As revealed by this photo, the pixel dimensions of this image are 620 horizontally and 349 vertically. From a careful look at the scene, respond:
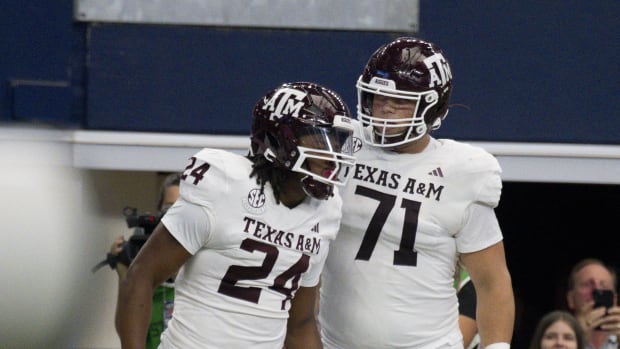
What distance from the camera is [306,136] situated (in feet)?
12.1

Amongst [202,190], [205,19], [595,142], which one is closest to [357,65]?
[205,19]

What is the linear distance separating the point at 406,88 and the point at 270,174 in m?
0.50

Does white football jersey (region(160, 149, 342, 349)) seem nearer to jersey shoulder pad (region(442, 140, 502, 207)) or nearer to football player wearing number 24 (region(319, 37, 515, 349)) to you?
football player wearing number 24 (region(319, 37, 515, 349))

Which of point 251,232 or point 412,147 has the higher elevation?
point 412,147

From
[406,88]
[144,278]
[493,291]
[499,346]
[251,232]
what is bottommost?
[499,346]

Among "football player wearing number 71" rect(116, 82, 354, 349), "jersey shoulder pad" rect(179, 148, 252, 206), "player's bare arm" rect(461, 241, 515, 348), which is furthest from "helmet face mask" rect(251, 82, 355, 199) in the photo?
"player's bare arm" rect(461, 241, 515, 348)

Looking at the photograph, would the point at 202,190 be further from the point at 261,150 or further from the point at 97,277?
the point at 97,277

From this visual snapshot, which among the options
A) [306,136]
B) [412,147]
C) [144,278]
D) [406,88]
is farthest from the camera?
[412,147]

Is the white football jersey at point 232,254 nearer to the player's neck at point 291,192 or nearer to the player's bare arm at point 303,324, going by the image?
the player's neck at point 291,192

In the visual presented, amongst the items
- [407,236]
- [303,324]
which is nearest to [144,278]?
[303,324]

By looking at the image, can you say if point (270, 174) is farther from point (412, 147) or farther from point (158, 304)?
point (158, 304)

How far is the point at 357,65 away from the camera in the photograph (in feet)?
19.0

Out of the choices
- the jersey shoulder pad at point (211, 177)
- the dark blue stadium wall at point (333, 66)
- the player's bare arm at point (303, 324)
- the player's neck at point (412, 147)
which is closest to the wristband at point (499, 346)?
the player's bare arm at point (303, 324)

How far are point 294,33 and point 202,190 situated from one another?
2.35 m
